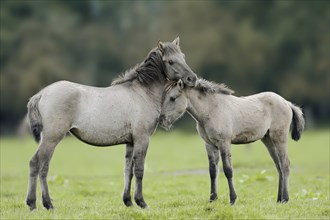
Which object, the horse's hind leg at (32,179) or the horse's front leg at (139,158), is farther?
the horse's front leg at (139,158)

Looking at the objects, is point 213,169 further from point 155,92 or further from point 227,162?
point 155,92

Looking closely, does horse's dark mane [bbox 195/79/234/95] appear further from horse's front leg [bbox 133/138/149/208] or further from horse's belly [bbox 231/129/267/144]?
horse's front leg [bbox 133/138/149/208]

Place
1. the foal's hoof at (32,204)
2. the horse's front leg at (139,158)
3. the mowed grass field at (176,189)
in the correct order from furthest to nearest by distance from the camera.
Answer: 1. the horse's front leg at (139,158)
2. the foal's hoof at (32,204)
3. the mowed grass field at (176,189)

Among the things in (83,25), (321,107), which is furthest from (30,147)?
(321,107)

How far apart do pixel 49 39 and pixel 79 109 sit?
40.3 m

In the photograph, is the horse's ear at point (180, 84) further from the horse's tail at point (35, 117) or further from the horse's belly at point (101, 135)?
the horse's tail at point (35, 117)

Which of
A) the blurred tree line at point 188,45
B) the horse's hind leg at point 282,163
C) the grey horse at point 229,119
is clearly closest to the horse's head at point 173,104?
the grey horse at point 229,119

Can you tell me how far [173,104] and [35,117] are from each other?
256 cm

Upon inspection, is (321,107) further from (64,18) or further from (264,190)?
(264,190)

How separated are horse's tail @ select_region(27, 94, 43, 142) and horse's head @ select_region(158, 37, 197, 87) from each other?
8.07 feet

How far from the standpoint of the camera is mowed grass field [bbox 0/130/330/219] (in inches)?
368

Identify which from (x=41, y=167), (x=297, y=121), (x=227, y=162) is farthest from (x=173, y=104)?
(x=297, y=121)

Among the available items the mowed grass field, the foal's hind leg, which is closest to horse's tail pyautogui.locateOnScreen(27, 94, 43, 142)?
the foal's hind leg

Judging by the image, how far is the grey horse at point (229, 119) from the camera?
34.3 feet
